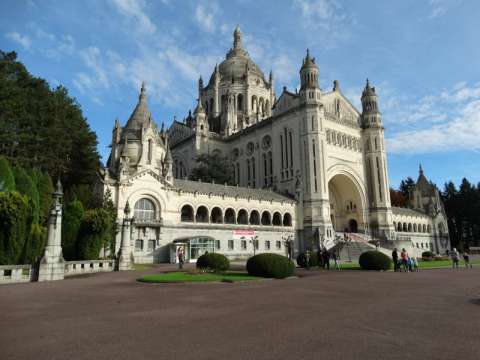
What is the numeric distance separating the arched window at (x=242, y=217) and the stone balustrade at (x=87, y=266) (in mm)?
24948

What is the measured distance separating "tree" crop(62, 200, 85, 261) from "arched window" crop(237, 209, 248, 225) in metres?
25.9

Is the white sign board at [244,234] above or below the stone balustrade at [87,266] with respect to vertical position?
above

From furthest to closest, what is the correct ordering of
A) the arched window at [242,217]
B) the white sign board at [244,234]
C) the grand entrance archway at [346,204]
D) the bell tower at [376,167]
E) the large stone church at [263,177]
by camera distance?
the grand entrance archway at [346,204] < the bell tower at [376,167] < the arched window at [242,217] < the white sign board at [244,234] < the large stone church at [263,177]

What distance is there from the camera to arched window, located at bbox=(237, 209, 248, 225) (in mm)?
51812

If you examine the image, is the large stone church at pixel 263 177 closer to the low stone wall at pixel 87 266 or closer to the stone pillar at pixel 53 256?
the low stone wall at pixel 87 266

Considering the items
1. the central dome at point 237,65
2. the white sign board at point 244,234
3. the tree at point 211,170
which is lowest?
the white sign board at point 244,234

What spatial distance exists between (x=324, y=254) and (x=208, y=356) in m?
25.2

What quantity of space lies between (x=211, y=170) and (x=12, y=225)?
1778 inches

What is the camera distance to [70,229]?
29.3 m

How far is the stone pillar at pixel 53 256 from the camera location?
21781 millimetres

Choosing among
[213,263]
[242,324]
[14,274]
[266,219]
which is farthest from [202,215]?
[242,324]

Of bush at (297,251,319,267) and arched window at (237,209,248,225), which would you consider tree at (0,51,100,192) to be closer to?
arched window at (237,209,248,225)

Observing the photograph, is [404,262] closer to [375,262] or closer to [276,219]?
[375,262]

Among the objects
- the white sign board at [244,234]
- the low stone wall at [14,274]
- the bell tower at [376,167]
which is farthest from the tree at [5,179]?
the bell tower at [376,167]
